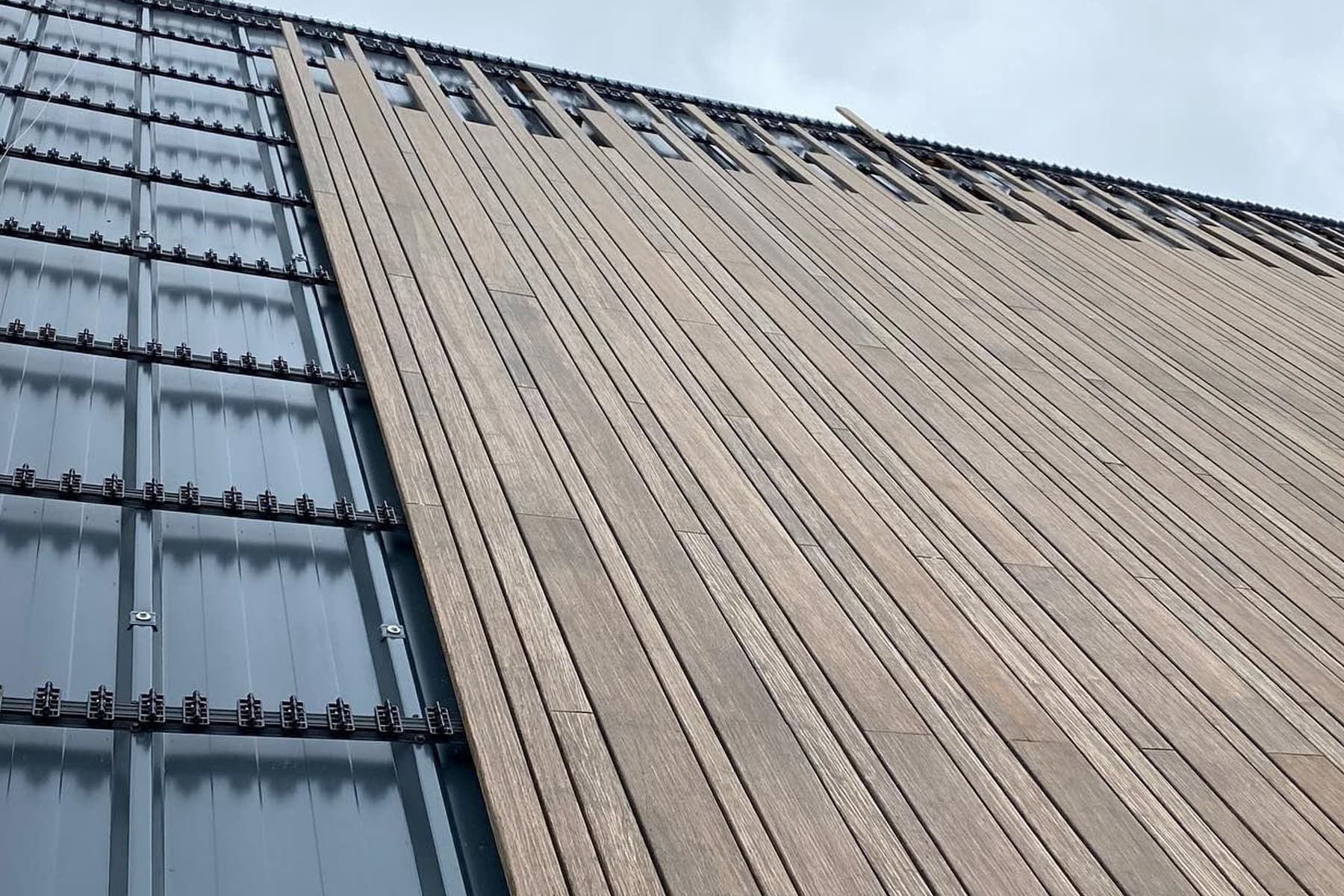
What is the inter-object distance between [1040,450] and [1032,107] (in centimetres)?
10840

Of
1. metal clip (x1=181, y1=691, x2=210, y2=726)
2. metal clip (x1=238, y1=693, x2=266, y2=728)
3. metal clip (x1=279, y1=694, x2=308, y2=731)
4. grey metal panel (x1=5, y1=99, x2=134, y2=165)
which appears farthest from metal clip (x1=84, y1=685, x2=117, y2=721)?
grey metal panel (x1=5, y1=99, x2=134, y2=165)

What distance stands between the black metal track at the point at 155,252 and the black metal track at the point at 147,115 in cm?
151

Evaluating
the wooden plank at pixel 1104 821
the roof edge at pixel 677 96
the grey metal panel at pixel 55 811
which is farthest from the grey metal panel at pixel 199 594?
the roof edge at pixel 677 96

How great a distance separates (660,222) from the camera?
7445mm

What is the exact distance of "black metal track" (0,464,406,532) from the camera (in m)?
3.91

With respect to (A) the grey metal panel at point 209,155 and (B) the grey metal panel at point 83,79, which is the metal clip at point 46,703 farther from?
(B) the grey metal panel at point 83,79

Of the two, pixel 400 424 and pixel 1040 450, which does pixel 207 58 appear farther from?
pixel 1040 450

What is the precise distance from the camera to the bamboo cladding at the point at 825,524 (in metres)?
3.44

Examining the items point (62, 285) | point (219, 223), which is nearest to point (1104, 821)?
point (62, 285)

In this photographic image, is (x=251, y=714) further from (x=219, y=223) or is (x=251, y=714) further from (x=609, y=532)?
(x=219, y=223)

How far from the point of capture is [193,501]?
4.06 meters

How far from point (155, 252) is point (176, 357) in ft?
3.02

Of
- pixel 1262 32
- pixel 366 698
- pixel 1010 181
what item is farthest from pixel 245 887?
pixel 1262 32

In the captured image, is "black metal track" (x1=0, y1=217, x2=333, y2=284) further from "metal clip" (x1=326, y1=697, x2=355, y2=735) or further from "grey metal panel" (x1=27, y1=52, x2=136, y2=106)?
"metal clip" (x1=326, y1=697, x2=355, y2=735)
